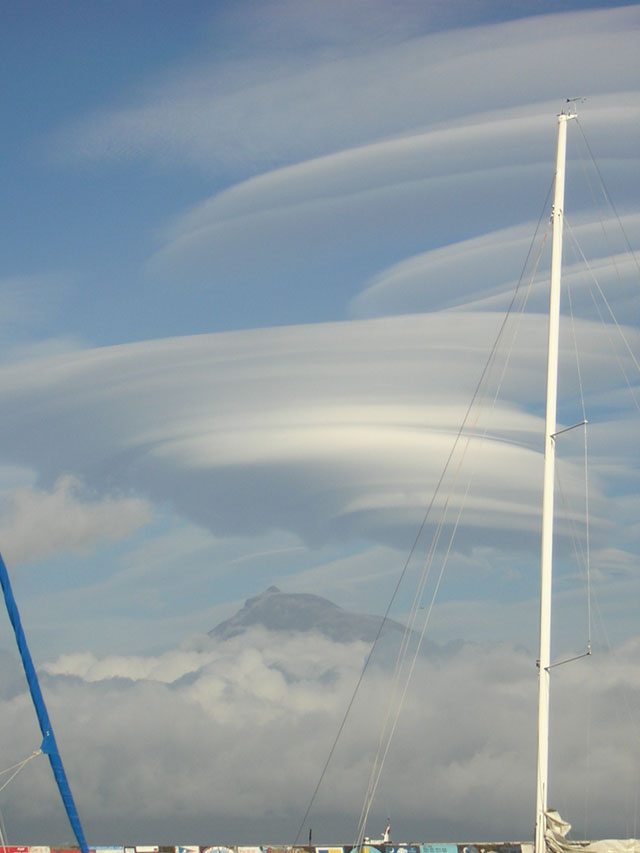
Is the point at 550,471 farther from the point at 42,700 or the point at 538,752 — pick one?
the point at 42,700

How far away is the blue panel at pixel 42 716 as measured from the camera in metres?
45.2

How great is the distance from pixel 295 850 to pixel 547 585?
2836 centimetres

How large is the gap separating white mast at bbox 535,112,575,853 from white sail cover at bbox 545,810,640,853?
225 mm

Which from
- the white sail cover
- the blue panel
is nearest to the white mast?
the white sail cover

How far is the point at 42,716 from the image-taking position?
4625 centimetres

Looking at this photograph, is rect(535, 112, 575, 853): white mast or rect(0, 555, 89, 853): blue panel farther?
rect(0, 555, 89, 853): blue panel

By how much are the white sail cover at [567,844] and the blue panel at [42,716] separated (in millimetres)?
18541

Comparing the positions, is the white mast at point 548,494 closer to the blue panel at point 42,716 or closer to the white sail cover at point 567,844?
the white sail cover at point 567,844

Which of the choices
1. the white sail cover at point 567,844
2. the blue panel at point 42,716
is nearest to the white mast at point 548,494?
the white sail cover at point 567,844

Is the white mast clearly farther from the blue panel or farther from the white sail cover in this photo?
the blue panel

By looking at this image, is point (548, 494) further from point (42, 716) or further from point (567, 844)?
point (42, 716)

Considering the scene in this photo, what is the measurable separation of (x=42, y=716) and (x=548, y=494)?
21.6 m

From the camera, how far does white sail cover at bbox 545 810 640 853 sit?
36406 mm

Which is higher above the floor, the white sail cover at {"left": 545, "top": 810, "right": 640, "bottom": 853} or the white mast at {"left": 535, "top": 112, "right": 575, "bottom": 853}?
the white mast at {"left": 535, "top": 112, "right": 575, "bottom": 853}
